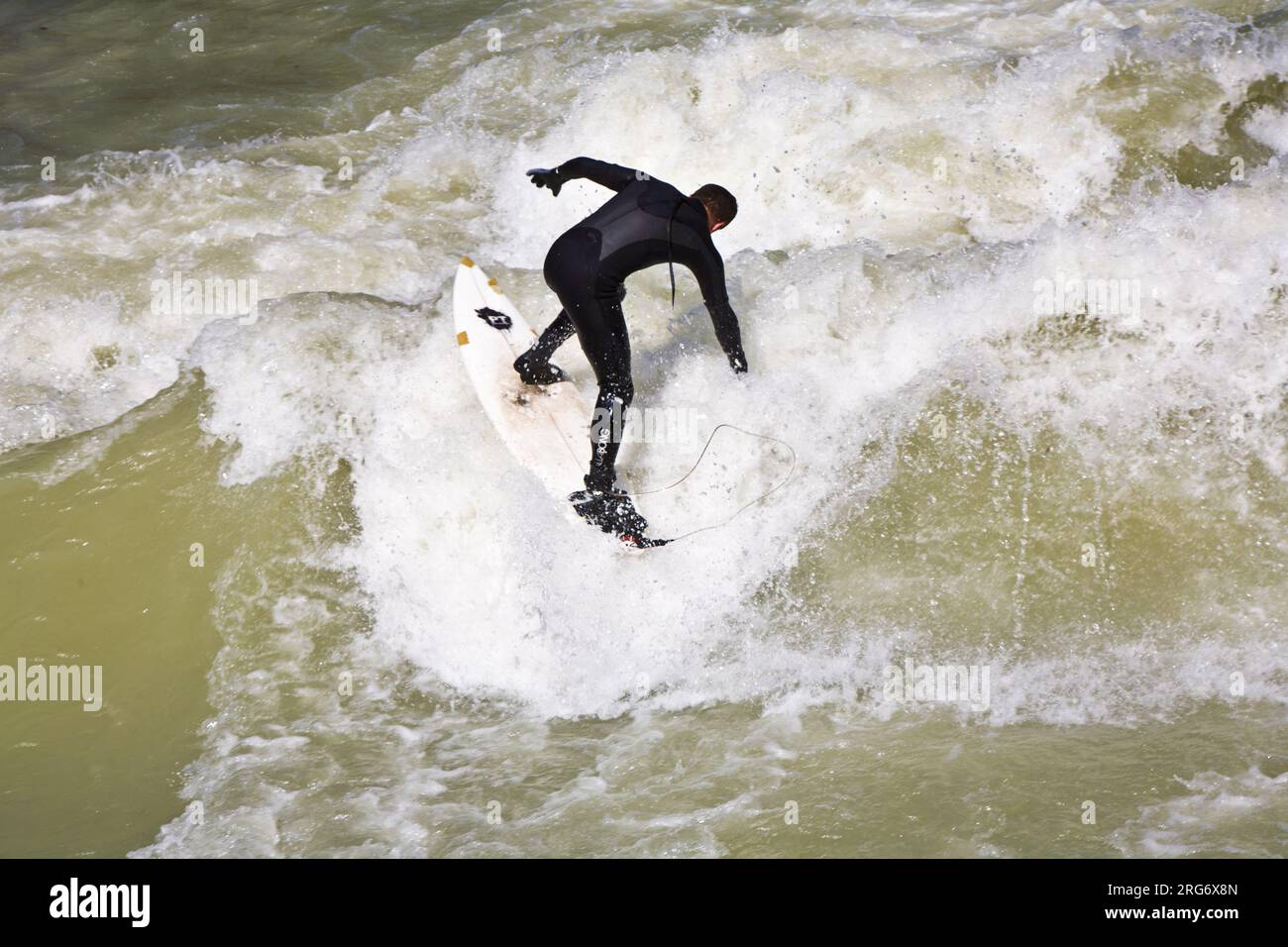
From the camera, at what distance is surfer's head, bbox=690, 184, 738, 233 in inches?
170

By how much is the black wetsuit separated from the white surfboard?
0.30 m

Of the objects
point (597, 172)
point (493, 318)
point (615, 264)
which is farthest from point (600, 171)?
point (493, 318)

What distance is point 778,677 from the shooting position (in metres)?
4.20

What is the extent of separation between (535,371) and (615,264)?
919 millimetres

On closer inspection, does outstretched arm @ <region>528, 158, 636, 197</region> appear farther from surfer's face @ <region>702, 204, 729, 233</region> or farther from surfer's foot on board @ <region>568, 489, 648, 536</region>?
surfer's foot on board @ <region>568, 489, 648, 536</region>

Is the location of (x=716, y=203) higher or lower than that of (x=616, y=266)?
higher

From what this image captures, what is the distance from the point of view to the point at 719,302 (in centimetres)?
443

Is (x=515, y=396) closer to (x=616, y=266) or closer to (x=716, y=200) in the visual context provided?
Result: (x=616, y=266)

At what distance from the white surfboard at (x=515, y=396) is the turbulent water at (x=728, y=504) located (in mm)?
132

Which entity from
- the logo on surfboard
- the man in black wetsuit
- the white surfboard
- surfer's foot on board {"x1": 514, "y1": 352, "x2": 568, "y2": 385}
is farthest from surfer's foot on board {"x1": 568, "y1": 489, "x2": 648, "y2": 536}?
the logo on surfboard

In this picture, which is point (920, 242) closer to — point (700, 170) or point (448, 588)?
point (700, 170)
